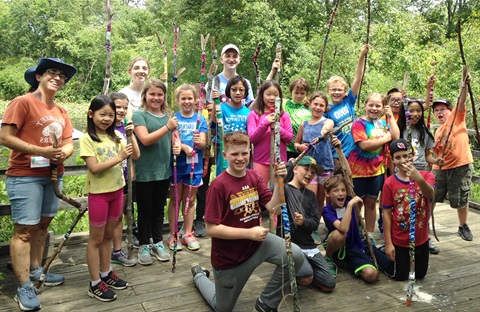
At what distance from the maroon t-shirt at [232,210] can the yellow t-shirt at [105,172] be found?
2.99ft

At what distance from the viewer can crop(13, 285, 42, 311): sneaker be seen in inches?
119

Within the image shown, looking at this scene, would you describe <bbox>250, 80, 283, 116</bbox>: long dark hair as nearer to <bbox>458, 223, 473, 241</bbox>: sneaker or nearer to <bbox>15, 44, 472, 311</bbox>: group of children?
<bbox>15, 44, 472, 311</bbox>: group of children

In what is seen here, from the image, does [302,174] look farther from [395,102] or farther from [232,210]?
[395,102]

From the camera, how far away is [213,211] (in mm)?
2740

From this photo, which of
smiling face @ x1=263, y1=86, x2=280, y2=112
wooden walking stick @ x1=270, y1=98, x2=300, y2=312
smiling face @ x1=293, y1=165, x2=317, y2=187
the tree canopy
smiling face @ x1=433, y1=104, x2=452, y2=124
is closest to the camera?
wooden walking stick @ x1=270, y1=98, x2=300, y2=312

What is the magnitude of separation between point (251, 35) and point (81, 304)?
39.5 feet

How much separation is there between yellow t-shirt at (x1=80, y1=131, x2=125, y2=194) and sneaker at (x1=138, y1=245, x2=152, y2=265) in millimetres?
873

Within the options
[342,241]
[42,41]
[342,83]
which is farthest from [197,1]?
[42,41]

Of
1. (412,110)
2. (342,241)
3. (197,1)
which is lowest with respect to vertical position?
(342,241)

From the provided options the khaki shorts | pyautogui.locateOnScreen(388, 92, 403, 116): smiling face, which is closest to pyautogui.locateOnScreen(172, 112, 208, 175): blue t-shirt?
pyautogui.locateOnScreen(388, 92, 403, 116): smiling face

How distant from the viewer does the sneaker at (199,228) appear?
4.63m

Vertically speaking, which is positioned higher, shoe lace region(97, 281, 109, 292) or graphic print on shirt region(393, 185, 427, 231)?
graphic print on shirt region(393, 185, 427, 231)

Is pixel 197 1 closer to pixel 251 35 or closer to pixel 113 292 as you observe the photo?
pixel 251 35

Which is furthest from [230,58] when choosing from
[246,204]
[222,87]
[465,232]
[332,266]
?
[465,232]
